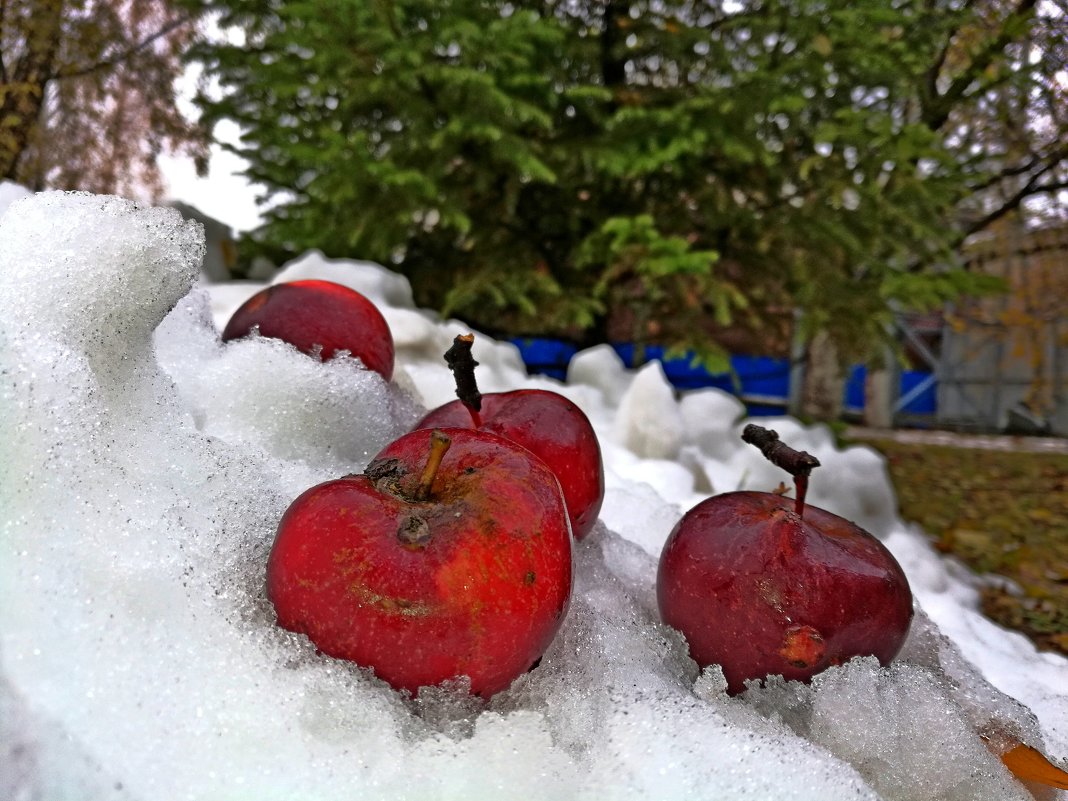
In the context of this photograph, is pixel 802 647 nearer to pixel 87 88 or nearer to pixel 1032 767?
pixel 1032 767

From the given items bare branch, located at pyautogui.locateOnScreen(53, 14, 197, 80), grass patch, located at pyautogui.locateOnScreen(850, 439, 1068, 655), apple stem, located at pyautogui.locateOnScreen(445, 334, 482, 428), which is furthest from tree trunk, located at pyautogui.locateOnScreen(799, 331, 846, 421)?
apple stem, located at pyautogui.locateOnScreen(445, 334, 482, 428)

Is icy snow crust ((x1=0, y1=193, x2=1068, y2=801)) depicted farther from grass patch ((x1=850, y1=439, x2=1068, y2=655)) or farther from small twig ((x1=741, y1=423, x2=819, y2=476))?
grass patch ((x1=850, y1=439, x2=1068, y2=655))

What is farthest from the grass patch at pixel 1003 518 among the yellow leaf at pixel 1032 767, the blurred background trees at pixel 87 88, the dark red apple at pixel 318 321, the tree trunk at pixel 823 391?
the blurred background trees at pixel 87 88

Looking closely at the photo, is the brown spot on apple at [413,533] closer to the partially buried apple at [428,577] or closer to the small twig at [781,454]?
the partially buried apple at [428,577]

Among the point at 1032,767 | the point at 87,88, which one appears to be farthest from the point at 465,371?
the point at 87,88

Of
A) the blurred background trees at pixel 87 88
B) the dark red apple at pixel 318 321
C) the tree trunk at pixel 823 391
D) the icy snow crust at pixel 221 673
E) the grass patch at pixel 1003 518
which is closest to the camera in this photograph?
the icy snow crust at pixel 221 673

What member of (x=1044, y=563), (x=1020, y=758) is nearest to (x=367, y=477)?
(x=1020, y=758)
